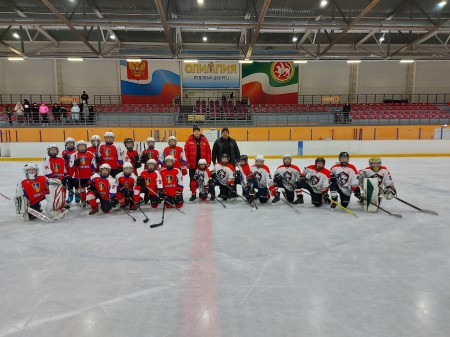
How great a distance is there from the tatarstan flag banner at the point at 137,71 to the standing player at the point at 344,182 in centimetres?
1740

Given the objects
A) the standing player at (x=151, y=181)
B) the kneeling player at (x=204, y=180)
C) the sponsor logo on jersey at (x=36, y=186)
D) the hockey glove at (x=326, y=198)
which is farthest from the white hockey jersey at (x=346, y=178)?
the sponsor logo on jersey at (x=36, y=186)

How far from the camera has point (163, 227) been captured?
5113 mm

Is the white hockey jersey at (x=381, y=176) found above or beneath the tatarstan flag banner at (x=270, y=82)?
beneath

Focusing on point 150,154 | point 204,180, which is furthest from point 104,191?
point 204,180

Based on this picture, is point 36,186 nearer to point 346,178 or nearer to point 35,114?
point 346,178

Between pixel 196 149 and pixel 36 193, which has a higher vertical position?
pixel 196 149

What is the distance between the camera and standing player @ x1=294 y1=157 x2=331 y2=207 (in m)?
6.19

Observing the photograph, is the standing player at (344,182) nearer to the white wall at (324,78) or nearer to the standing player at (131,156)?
the standing player at (131,156)

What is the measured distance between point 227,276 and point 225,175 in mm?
3598

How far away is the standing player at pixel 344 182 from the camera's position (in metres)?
6.07

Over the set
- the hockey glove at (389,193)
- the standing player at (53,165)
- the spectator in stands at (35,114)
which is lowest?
the hockey glove at (389,193)

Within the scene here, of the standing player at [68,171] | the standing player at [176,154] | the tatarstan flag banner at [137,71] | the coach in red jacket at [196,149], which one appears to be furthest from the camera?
the tatarstan flag banner at [137,71]

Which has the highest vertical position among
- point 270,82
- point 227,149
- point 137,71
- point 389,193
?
point 137,71

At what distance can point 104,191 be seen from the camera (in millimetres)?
5832
